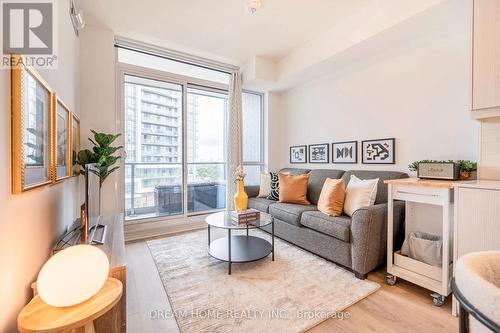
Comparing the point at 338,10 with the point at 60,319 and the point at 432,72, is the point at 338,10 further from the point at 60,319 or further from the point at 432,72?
the point at 60,319

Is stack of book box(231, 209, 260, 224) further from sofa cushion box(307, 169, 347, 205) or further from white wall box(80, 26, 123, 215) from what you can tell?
white wall box(80, 26, 123, 215)

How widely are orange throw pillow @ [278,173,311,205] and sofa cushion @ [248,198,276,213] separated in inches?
8.0

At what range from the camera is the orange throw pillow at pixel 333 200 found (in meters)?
2.43

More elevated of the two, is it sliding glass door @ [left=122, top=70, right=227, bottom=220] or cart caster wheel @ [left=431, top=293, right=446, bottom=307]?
sliding glass door @ [left=122, top=70, right=227, bottom=220]

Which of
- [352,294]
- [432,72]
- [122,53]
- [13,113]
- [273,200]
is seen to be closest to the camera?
[13,113]

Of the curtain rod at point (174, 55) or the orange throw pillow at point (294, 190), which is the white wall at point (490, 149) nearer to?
the orange throw pillow at point (294, 190)

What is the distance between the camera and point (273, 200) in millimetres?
3424

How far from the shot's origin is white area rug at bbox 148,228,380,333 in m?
1.53

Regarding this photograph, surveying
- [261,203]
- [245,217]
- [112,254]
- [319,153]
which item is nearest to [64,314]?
[112,254]

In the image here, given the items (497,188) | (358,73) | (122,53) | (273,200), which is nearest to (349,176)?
(273,200)

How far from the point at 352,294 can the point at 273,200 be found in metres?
1.75

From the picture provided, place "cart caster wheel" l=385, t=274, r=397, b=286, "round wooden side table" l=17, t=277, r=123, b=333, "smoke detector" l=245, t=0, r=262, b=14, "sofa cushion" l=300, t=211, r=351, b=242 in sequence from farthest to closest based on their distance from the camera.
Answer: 1. "smoke detector" l=245, t=0, r=262, b=14
2. "sofa cushion" l=300, t=211, r=351, b=242
3. "cart caster wheel" l=385, t=274, r=397, b=286
4. "round wooden side table" l=17, t=277, r=123, b=333

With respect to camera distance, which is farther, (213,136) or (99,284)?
(213,136)

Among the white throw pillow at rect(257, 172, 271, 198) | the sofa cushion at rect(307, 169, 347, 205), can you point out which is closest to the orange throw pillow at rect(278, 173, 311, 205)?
the sofa cushion at rect(307, 169, 347, 205)
